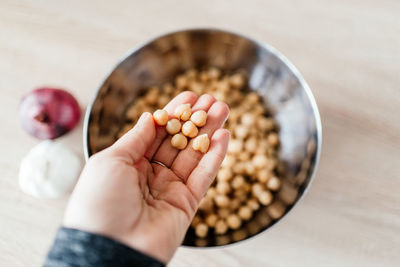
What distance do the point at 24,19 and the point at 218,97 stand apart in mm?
634

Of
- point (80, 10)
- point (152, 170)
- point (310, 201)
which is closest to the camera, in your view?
point (152, 170)

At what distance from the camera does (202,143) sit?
0.75m

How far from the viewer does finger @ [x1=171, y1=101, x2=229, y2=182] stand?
2.54 ft

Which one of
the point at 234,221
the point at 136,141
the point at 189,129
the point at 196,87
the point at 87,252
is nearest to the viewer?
the point at 87,252

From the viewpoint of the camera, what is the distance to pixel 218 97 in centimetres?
98

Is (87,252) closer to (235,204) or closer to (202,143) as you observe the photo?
(202,143)

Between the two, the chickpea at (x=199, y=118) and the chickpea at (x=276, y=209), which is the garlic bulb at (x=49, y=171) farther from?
the chickpea at (x=276, y=209)

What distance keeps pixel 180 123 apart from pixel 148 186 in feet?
0.57

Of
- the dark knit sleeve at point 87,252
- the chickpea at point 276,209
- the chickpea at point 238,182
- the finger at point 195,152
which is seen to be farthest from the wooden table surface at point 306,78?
the dark knit sleeve at point 87,252

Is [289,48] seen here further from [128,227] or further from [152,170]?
[128,227]

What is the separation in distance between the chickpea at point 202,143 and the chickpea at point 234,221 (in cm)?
25

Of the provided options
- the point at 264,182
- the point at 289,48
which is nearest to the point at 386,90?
the point at 289,48

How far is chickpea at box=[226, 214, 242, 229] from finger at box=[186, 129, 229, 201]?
214 millimetres

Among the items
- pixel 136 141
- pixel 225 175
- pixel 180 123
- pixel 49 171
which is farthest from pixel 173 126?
pixel 49 171
